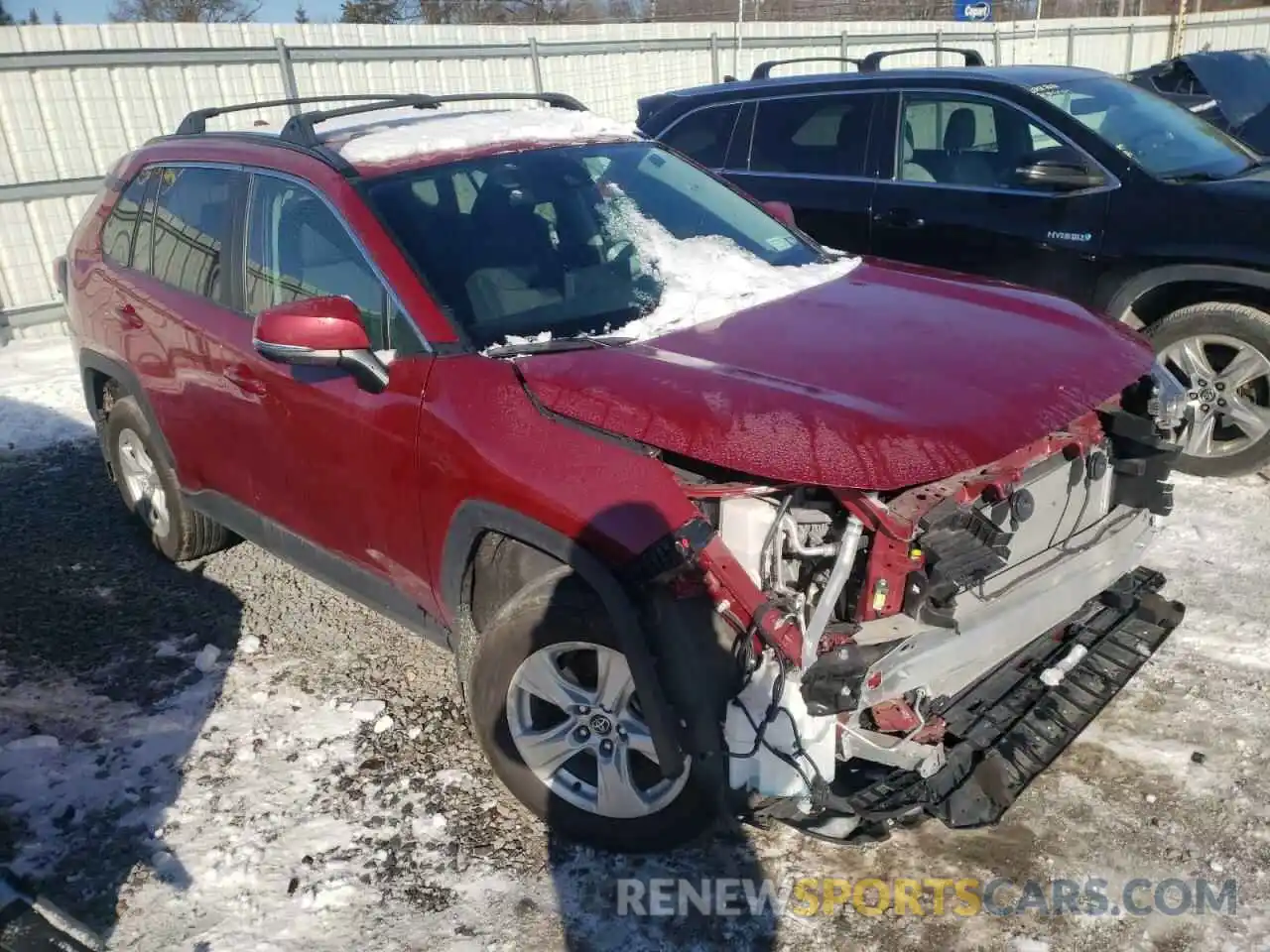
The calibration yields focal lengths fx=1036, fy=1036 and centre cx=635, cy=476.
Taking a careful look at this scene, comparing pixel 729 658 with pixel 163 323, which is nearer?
pixel 729 658

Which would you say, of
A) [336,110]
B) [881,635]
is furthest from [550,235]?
[881,635]

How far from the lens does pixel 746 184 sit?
649 centimetres

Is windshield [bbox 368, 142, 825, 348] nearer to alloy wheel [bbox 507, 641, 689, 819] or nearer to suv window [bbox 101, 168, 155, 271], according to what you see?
alloy wheel [bbox 507, 641, 689, 819]

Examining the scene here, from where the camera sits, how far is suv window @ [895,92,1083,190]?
5.47m

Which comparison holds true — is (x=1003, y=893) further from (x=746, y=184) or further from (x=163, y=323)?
(x=746, y=184)

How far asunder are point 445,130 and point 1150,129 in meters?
3.88

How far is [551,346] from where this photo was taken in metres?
2.96

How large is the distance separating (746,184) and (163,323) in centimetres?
368

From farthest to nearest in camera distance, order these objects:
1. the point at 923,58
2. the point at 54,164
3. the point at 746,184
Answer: the point at 923,58 → the point at 54,164 → the point at 746,184

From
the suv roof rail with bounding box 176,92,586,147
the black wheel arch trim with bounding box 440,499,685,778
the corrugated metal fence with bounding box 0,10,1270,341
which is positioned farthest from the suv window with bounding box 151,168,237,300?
the corrugated metal fence with bounding box 0,10,1270,341

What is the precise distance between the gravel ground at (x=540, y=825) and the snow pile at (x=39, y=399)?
267cm

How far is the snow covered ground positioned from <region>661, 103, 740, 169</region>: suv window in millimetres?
3667

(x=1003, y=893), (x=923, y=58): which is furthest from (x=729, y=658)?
(x=923, y=58)

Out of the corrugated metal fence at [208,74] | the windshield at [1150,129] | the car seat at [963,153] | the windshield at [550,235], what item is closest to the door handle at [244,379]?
the windshield at [550,235]
